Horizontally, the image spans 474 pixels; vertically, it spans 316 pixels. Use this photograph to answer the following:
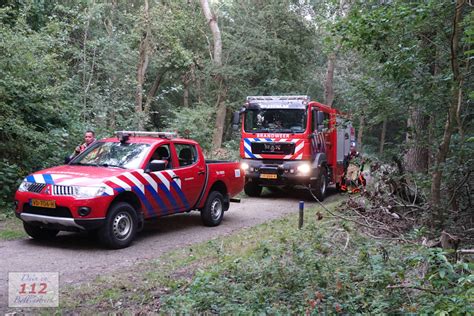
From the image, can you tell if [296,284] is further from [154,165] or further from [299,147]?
[299,147]

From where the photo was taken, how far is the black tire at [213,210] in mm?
9312

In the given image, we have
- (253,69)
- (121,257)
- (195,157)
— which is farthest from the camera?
(253,69)

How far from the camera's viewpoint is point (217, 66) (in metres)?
23.2

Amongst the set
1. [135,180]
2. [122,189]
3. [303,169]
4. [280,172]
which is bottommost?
[280,172]

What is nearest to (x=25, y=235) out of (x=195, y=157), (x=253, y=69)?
(x=195, y=157)

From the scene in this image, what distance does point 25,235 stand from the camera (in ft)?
26.1

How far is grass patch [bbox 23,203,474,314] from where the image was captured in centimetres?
401

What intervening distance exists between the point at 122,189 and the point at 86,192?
0.60 meters

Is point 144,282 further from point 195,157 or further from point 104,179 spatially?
point 195,157

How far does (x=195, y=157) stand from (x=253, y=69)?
15.8 m

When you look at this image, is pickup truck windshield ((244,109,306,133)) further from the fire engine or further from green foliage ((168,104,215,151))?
green foliage ((168,104,215,151))

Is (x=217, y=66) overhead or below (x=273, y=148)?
overhead

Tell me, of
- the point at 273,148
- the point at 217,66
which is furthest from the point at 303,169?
the point at 217,66

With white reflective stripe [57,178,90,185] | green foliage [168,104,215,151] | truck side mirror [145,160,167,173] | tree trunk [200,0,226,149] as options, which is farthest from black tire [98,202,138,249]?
tree trunk [200,0,226,149]
